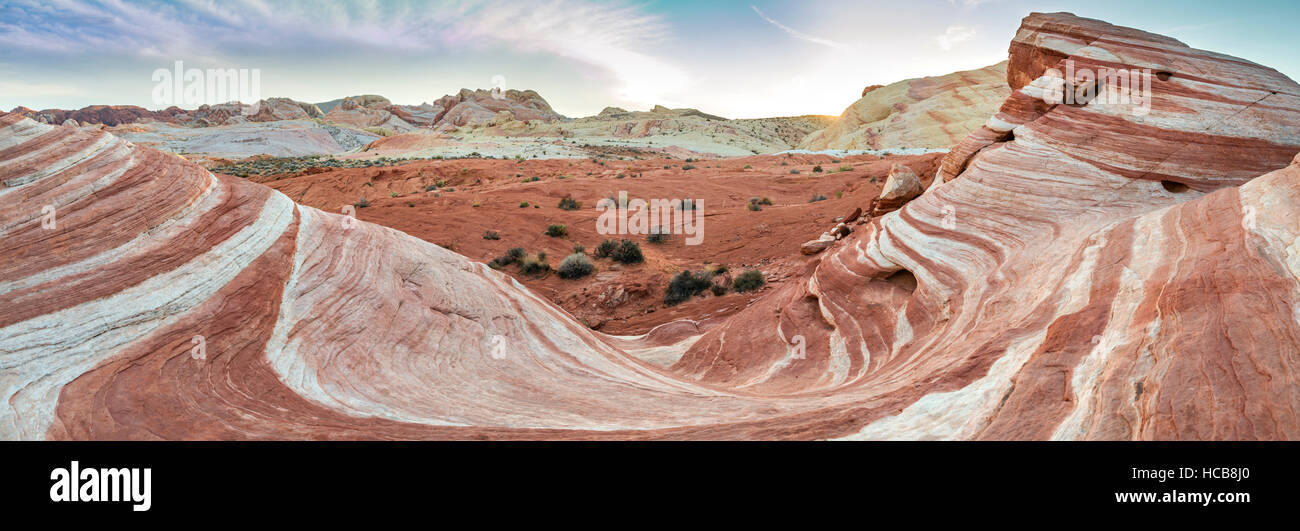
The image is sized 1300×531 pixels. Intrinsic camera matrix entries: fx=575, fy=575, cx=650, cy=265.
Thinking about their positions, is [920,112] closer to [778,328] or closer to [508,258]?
[508,258]

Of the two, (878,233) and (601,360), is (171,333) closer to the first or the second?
(601,360)

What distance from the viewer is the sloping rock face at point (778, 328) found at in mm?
3428

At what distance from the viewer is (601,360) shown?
710 centimetres

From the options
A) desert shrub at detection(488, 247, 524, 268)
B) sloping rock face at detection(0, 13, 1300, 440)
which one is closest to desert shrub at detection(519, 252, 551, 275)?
desert shrub at detection(488, 247, 524, 268)

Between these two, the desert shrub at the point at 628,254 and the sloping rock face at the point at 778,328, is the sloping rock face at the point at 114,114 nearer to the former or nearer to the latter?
the desert shrub at the point at 628,254

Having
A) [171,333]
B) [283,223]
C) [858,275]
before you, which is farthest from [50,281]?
[858,275]

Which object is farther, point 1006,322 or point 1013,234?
point 1013,234

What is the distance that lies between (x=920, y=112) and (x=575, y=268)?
45.3 m

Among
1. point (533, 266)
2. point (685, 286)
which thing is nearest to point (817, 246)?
point (685, 286)

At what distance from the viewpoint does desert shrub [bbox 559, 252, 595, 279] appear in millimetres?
14992
